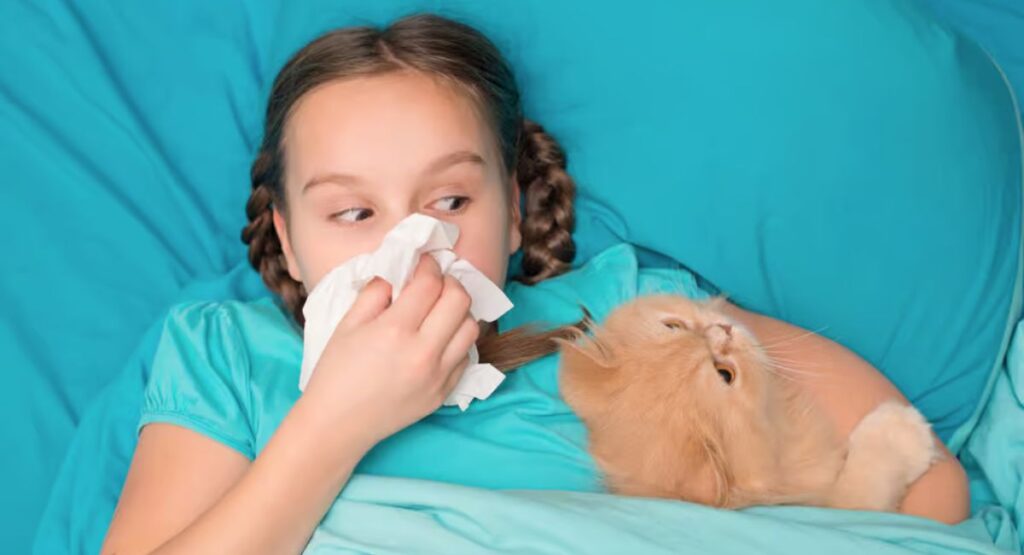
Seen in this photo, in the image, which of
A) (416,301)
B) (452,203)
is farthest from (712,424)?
(452,203)

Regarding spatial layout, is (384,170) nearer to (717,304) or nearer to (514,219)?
(514,219)

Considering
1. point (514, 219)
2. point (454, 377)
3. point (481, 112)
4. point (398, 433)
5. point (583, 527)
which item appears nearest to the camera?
point (583, 527)

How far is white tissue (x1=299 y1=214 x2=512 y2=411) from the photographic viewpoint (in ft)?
4.73

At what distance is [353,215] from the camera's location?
1641 millimetres

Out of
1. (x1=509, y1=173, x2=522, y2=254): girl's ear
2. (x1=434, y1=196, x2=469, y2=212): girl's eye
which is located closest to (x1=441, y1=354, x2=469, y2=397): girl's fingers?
(x1=434, y1=196, x2=469, y2=212): girl's eye

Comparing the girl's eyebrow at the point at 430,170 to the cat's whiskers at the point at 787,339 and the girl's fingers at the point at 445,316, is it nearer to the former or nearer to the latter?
the girl's fingers at the point at 445,316

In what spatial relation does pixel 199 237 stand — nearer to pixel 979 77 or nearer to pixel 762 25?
pixel 762 25

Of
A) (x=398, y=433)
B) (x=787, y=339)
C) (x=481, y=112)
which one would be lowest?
(x=398, y=433)

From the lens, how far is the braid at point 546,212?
1.97m

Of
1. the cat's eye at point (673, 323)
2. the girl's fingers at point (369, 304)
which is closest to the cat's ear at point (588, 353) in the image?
the cat's eye at point (673, 323)

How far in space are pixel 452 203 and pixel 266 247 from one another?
0.47m

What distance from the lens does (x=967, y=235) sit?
1892 millimetres

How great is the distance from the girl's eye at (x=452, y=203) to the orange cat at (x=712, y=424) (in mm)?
269

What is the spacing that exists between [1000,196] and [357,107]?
1185mm
